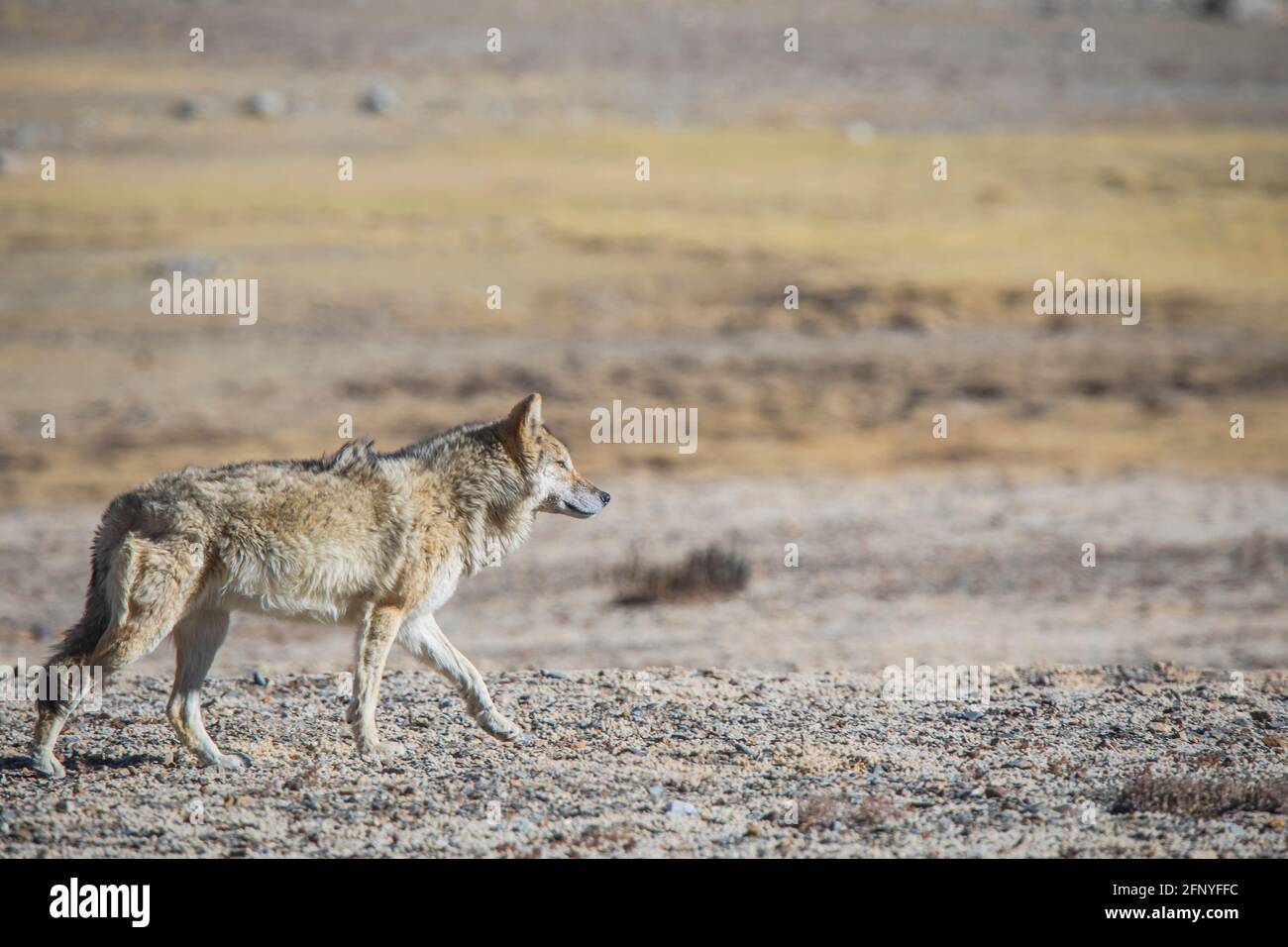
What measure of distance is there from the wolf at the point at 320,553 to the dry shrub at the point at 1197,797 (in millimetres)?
3121

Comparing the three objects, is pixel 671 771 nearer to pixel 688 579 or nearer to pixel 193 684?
pixel 193 684

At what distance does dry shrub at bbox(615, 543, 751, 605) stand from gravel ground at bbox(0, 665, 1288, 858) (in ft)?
18.3

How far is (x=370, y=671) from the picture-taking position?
7.76 m

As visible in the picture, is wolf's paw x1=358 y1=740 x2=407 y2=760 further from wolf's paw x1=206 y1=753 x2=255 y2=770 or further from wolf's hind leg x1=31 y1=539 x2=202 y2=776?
wolf's hind leg x1=31 y1=539 x2=202 y2=776

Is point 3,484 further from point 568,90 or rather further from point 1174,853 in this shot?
point 568,90

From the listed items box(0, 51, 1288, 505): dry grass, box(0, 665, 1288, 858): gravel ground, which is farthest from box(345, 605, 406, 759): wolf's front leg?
box(0, 51, 1288, 505): dry grass

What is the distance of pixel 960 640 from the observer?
46.3ft

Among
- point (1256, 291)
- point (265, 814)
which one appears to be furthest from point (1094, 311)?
point (265, 814)

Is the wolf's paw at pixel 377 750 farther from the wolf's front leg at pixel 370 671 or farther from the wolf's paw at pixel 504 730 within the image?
the wolf's paw at pixel 504 730

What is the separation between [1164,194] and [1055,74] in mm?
17784

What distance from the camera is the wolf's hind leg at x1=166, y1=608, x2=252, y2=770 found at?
780 cm

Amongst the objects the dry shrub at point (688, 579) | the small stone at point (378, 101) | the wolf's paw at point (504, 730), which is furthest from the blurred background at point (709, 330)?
the wolf's paw at point (504, 730)

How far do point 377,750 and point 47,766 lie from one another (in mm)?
1592

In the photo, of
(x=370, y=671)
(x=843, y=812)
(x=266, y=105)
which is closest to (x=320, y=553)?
(x=370, y=671)
